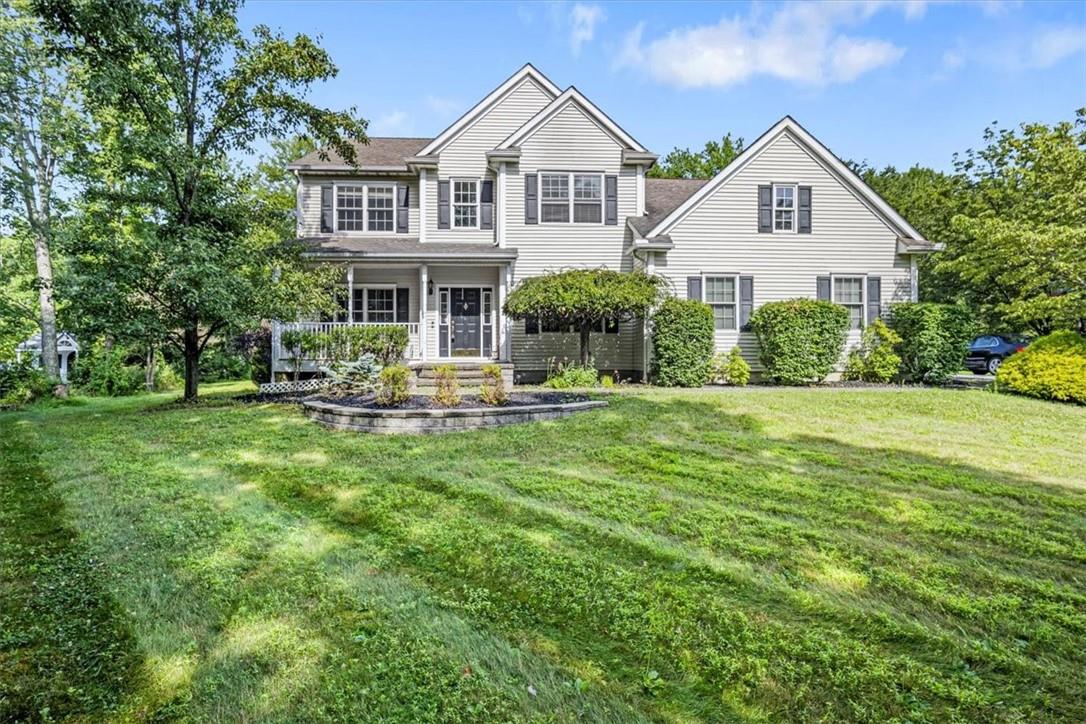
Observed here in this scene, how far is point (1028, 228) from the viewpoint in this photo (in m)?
14.9

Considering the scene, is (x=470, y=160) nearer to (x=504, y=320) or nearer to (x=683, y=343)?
(x=504, y=320)

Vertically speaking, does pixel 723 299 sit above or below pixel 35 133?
below

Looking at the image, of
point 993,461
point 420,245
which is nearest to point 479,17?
point 420,245

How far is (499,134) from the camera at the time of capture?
16.8 metres

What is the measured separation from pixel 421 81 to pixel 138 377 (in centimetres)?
1222

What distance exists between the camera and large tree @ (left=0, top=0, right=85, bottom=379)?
1499cm

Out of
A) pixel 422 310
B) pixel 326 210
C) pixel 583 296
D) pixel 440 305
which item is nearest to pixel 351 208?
pixel 326 210

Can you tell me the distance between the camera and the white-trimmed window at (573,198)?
15.9 m

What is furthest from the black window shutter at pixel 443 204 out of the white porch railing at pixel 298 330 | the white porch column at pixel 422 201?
the white porch railing at pixel 298 330

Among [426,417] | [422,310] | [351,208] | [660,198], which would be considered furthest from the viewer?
[660,198]

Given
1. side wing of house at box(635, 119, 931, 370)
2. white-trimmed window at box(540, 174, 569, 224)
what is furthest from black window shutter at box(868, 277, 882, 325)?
white-trimmed window at box(540, 174, 569, 224)

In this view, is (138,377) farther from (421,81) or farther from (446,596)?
(446,596)

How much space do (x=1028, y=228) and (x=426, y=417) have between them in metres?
17.1

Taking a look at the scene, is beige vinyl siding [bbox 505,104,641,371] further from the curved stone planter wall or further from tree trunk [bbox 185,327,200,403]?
tree trunk [bbox 185,327,200,403]
